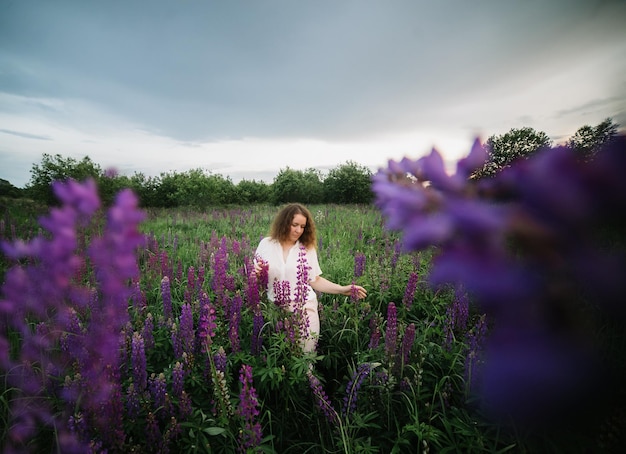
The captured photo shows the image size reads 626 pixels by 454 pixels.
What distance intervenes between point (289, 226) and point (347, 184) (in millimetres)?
26420

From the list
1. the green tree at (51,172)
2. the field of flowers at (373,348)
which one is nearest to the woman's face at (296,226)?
the field of flowers at (373,348)

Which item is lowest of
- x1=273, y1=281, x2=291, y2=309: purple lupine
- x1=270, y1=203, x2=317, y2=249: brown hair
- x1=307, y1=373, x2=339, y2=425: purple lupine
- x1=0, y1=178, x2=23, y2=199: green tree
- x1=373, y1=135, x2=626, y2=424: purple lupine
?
x1=307, y1=373, x2=339, y2=425: purple lupine

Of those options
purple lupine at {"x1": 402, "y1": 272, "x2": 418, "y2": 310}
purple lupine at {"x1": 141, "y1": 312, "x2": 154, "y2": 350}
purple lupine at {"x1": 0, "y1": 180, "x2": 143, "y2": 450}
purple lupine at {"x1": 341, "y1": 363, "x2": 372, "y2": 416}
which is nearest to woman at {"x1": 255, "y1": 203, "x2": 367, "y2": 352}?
purple lupine at {"x1": 402, "y1": 272, "x2": 418, "y2": 310}

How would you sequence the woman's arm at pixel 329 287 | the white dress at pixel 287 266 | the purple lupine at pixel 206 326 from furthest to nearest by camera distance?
the white dress at pixel 287 266
the woman's arm at pixel 329 287
the purple lupine at pixel 206 326

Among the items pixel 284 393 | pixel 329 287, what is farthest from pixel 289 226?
pixel 284 393

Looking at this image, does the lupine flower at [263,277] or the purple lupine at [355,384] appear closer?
the purple lupine at [355,384]

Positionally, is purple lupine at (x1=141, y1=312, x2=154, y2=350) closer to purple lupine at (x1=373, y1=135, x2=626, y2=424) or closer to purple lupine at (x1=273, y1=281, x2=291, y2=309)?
purple lupine at (x1=273, y1=281, x2=291, y2=309)

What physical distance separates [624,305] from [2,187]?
25937 mm

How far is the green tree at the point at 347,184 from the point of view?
26.4 meters

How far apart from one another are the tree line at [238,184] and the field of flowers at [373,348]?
0.58 meters

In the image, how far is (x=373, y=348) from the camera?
254 centimetres

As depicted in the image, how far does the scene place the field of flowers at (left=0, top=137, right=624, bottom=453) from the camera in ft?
1.13

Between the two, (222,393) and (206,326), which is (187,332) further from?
(222,393)

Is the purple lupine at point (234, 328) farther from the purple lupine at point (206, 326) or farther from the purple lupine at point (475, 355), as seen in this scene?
the purple lupine at point (475, 355)
